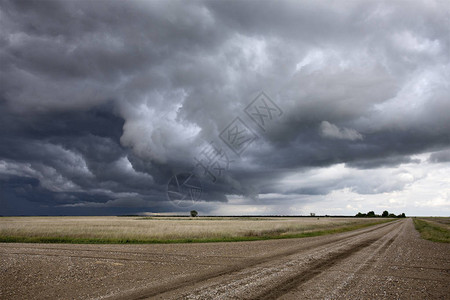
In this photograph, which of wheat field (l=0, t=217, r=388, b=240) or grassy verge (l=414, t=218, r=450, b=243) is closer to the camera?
grassy verge (l=414, t=218, r=450, b=243)

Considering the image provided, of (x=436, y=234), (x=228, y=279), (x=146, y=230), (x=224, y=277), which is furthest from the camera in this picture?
(x=146, y=230)

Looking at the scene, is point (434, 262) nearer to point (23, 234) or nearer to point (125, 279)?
point (125, 279)

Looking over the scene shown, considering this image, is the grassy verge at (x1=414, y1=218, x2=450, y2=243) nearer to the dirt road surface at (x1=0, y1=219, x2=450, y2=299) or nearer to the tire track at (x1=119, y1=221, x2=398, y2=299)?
the dirt road surface at (x1=0, y1=219, x2=450, y2=299)

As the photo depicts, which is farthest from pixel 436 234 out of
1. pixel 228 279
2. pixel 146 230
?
pixel 228 279

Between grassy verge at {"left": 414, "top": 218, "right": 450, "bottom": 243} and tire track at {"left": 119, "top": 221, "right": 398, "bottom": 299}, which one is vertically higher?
tire track at {"left": 119, "top": 221, "right": 398, "bottom": 299}

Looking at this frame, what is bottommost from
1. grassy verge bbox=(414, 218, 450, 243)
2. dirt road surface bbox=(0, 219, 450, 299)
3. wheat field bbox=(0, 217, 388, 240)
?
grassy verge bbox=(414, 218, 450, 243)

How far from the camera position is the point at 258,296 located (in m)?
9.63

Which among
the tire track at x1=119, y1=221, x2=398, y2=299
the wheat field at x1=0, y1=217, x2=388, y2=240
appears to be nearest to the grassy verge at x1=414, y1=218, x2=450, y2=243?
the wheat field at x1=0, y1=217, x2=388, y2=240

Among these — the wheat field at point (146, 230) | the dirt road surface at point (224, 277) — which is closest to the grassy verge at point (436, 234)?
the wheat field at point (146, 230)

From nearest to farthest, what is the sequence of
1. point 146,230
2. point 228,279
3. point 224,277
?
point 228,279, point 224,277, point 146,230

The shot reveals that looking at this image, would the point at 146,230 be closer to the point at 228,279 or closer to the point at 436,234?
the point at 228,279

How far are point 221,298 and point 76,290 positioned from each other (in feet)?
19.5

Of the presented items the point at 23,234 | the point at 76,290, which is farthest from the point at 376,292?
the point at 23,234

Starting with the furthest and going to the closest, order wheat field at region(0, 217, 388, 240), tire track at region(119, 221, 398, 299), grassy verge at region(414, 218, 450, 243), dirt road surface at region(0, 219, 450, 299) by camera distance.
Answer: wheat field at region(0, 217, 388, 240)
grassy verge at region(414, 218, 450, 243)
dirt road surface at region(0, 219, 450, 299)
tire track at region(119, 221, 398, 299)
